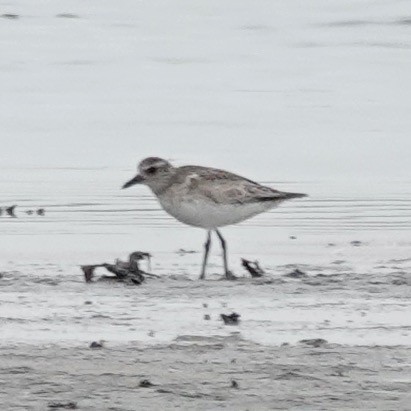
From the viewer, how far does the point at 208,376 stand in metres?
7.09

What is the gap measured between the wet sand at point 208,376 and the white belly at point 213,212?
2600 mm

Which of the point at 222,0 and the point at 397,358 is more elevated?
the point at 222,0

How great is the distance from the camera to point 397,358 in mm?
7441

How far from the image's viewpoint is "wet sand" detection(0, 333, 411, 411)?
21.8ft

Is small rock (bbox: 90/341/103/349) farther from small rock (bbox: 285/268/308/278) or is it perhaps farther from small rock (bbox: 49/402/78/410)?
small rock (bbox: 285/268/308/278)

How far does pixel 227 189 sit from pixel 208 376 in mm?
3544

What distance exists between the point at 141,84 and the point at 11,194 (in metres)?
7.16

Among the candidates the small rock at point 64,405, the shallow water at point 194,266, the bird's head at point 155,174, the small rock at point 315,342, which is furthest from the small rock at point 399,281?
the small rock at point 64,405

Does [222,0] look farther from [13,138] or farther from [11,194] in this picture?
[11,194]

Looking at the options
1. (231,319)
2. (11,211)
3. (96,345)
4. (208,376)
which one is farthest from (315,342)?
(11,211)

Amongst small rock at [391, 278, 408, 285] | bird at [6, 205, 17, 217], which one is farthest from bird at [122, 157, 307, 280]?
bird at [6, 205, 17, 217]

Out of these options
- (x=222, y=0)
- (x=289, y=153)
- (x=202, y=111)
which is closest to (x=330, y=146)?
Answer: (x=289, y=153)

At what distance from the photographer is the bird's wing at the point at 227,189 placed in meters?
10.5

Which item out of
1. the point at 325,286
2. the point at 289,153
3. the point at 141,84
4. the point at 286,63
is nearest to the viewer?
the point at 325,286
